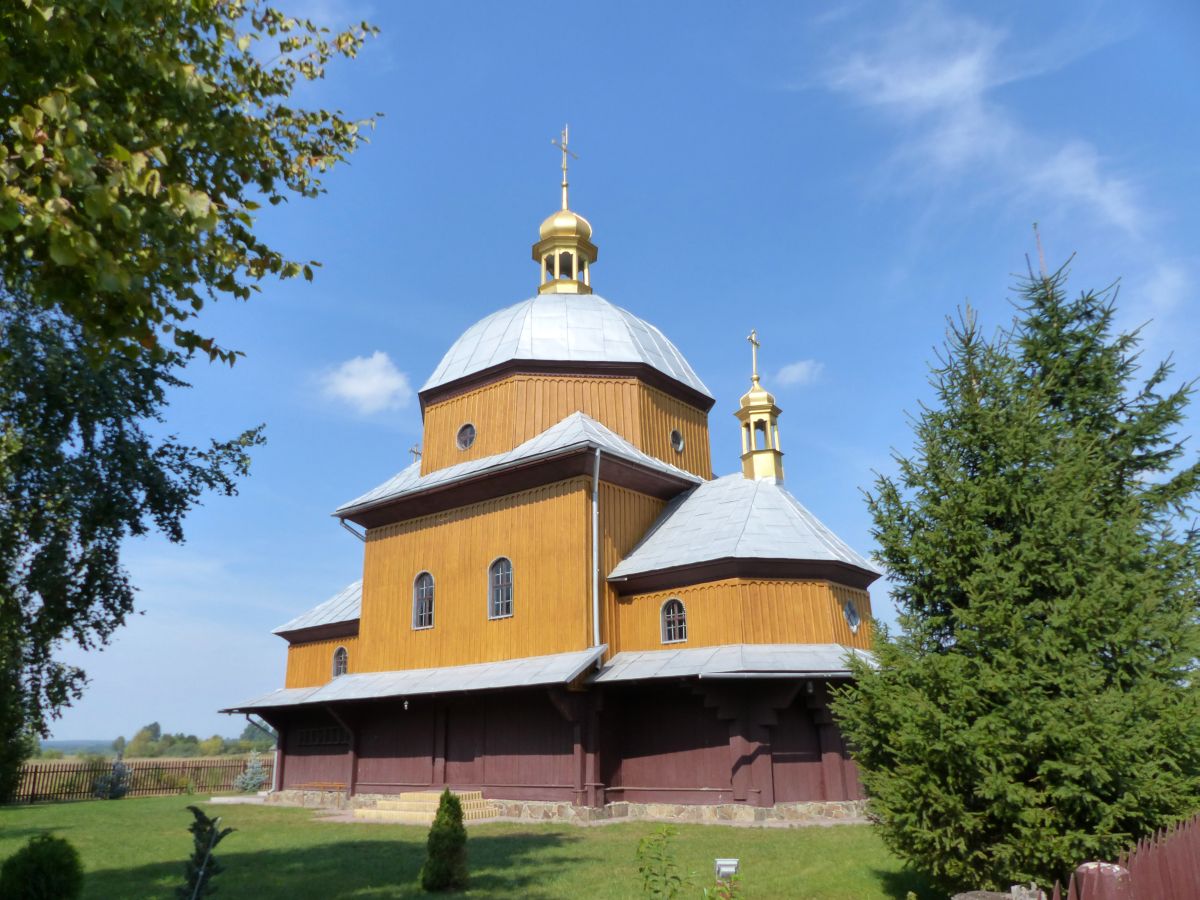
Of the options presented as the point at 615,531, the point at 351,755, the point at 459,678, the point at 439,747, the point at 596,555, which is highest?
the point at 615,531

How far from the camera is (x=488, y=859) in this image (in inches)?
438

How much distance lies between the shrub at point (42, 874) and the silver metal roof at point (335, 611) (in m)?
14.6

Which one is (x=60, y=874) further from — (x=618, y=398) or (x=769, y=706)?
(x=618, y=398)

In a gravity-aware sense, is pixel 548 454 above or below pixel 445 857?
above

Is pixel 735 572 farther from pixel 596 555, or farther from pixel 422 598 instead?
pixel 422 598

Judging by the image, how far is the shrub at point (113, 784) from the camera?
1023 inches

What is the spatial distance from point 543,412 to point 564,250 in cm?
650

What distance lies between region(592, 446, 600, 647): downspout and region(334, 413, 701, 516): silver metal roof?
589 millimetres

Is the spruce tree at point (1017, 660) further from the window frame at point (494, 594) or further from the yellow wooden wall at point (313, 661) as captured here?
the yellow wooden wall at point (313, 661)

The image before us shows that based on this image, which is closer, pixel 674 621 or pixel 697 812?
pixel 697 812

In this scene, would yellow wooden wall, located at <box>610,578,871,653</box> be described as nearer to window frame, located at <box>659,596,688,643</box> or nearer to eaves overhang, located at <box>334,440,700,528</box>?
window frame, located at <box>659,596,688,643</box>

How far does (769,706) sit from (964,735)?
8.14m

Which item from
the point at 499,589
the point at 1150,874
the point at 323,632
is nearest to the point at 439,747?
the point at 499,589

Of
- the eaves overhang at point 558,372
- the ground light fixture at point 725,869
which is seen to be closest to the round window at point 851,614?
the eaves overhang at point 558,372
